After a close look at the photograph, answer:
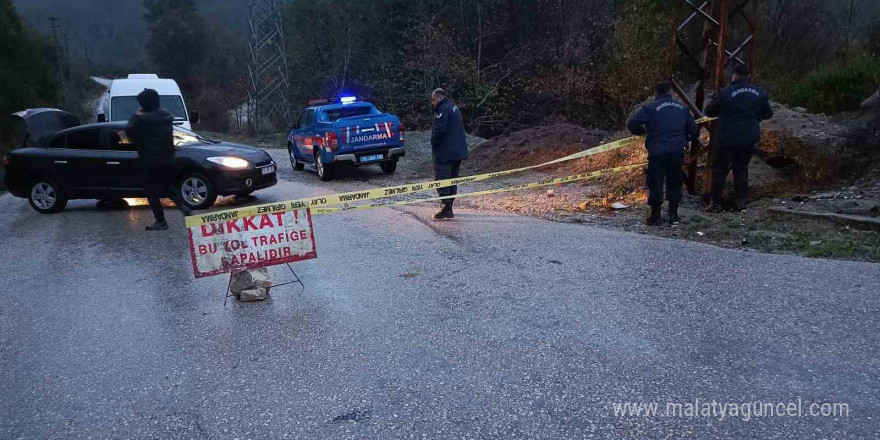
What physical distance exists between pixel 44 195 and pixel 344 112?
22.0 ft

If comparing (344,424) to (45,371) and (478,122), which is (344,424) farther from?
(478,122)

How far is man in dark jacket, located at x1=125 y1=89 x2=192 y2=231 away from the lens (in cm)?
824

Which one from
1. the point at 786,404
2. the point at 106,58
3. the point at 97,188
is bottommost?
the point at 786,404

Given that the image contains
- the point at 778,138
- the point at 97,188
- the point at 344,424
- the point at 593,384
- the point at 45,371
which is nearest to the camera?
the point at 344,424

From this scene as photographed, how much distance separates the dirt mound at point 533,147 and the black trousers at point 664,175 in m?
6.60

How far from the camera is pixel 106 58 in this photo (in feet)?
399

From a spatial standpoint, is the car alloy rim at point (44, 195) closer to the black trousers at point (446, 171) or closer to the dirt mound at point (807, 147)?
the black trousers at point (446, 171)

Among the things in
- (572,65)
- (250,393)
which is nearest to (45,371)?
(250,393)

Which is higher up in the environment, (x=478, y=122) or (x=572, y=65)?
(x=572, y=65)

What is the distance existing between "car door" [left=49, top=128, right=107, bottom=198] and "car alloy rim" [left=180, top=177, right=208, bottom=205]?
4.90 ft

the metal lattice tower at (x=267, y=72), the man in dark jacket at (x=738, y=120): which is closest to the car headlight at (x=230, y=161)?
the man in dark jacket at (x=738, y=120)

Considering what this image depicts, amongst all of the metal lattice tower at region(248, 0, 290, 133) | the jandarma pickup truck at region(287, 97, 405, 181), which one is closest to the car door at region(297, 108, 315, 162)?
the jandarma pickup truck at region(287, 97, 405, 181)

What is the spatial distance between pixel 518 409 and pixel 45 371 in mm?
3254

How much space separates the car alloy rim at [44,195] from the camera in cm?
1124
